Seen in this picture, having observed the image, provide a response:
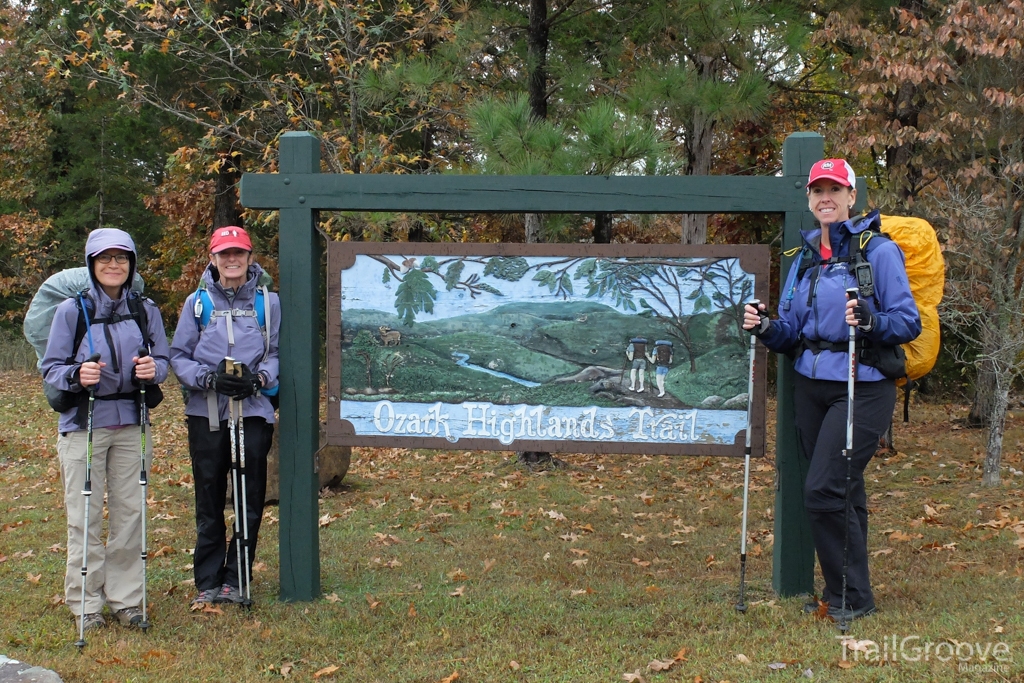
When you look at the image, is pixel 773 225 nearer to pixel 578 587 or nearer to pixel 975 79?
pixel 975 79

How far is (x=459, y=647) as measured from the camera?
14.9 feet

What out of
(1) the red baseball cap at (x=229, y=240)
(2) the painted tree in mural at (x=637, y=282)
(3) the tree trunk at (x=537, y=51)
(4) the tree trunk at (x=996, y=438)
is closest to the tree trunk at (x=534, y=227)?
(3) the tree trunk at (x=537, y=51)

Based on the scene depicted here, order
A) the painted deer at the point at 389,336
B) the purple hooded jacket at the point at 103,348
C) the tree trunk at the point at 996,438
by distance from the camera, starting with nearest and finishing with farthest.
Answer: the purple hooded jacket at the point at 103,348 < the painted deer at the point at 389,336 < the tree trunk at the point at 996,438

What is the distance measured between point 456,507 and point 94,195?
62.7 ft

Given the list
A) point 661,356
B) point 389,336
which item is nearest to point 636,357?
point 661,356

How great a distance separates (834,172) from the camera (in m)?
4.48

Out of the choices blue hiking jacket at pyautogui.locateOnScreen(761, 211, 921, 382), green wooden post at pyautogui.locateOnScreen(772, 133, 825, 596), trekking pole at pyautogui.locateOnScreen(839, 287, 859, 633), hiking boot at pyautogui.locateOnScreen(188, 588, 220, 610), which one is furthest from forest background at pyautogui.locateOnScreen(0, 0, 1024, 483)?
hiking boot at pyautogui.locateOnScreen(188, 588, 220, 610)

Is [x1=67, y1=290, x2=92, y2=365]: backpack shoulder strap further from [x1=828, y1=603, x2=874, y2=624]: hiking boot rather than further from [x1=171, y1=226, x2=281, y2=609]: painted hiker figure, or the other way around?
[x1=828, y1=603, x2=874, y2=624]: hiking boot

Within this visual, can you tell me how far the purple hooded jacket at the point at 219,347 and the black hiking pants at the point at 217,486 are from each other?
0.29 ft

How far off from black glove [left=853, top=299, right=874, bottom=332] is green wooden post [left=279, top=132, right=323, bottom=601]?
9.45 feet

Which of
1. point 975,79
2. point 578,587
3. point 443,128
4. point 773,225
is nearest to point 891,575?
point 578,587

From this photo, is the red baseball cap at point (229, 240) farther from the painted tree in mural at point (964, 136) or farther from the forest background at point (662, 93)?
the painted tree in mural at point (964, 136)

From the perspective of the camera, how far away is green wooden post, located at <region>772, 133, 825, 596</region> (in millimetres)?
4918

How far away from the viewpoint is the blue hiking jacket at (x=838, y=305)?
14.0ft
